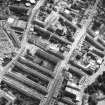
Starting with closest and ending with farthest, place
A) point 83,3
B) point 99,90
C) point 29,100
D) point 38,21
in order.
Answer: point 29,100, point 99,90, point 38,21, point 83,3

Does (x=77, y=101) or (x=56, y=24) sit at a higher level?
(x=56, y=24)

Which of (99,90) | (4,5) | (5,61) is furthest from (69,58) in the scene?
(4,5)

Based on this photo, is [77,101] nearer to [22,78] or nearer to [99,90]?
[99,90]

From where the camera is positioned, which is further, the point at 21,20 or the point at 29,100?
the point at 21,20

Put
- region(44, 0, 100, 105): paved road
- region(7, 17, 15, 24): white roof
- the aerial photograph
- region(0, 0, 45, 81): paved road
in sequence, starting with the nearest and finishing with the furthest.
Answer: the aerial photograph < region(44, 0, 100, 105): paved road < region(0, 0, 45, 81): paved road < region(7, 17, 15, 24): white roof

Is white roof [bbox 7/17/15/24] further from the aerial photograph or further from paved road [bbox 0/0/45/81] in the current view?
paved road [bbox 0/0/45/81]

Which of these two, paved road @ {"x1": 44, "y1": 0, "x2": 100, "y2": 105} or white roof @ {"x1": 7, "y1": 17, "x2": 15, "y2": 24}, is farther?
white roof @ {"x1": 7, "y1": 17, "x2": 15, "y2": 24}

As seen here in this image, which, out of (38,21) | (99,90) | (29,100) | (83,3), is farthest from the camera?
(83,3)

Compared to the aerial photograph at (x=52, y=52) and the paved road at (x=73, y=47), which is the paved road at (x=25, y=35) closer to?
the aerial photograph at (x=52, y=52)

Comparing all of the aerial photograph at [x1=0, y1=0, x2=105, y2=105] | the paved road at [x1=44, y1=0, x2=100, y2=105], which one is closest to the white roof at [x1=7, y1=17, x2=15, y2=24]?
the aerial photograph at [x1=0, y1=0, x2=105, y2=105]
